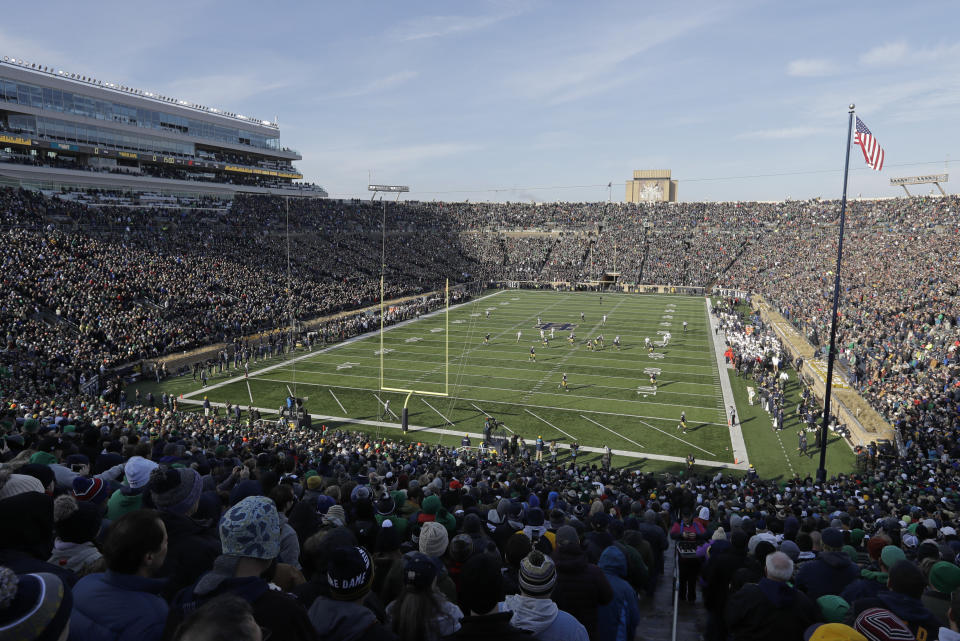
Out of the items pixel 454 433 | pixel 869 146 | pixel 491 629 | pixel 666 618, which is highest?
pixel 869 146

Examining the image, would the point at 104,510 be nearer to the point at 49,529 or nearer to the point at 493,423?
the point at 49,529

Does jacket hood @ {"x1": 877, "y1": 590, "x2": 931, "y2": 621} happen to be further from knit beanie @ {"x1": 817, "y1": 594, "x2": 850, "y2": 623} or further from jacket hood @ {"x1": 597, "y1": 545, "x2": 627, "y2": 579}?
jacket hood @ {"x1": 597, "y1": 545, "x2": 627, "y2": 579}

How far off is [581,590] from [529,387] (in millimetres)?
22628

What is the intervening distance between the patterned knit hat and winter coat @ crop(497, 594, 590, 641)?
1.58 metres

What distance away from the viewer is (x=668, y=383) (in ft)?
88.6

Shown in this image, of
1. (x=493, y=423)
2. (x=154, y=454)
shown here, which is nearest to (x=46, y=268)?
(x=493, y=423)

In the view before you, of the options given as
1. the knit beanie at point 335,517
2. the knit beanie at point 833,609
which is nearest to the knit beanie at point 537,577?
the knit beanie at point 833,609

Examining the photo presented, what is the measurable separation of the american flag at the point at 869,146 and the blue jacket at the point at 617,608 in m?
15.9

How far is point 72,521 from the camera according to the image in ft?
12.1

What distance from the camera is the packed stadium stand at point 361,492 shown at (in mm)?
2851

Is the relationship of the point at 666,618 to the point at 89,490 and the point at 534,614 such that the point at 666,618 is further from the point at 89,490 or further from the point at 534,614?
the point at 89,490

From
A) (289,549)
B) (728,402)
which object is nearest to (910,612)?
(289,549)

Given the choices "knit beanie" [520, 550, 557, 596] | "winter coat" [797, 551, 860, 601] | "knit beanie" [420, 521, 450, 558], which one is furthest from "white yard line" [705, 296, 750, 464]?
"knit beanie" [520, 550, 557, 596]

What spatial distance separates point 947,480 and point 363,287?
40.0 metres
